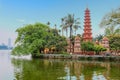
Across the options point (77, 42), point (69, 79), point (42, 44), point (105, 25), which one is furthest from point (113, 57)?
point (69, 79)

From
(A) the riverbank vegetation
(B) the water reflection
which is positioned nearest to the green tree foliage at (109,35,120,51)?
(A) the riverbank vegetation

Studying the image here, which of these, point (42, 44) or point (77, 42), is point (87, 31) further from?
point (42, 44)

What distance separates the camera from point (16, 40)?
67062 millimetres

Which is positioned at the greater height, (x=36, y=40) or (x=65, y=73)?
(x=36, y=40)

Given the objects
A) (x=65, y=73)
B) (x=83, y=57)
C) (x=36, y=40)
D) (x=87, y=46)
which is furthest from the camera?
(x=36, y=40)

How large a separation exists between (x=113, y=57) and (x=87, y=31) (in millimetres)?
16876

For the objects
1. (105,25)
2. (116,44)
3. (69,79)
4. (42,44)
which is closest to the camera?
(69,79)

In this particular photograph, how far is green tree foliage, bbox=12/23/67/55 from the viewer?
212ft

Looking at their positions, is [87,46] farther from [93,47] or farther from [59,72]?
[59,72]

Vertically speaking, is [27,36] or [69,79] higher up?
[27,36]

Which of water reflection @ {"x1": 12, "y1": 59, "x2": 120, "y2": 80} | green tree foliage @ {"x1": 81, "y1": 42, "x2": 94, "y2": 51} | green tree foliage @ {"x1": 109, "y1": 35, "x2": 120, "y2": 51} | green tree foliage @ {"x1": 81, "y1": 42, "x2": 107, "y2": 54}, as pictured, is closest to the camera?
water reflection @ {"x1": 12, "y1": 59, "x2": 120, "y2": 80}

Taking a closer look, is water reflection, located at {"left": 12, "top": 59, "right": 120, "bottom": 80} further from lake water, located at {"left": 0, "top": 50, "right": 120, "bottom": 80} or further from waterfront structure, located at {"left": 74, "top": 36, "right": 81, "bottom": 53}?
waterfront structure, located at {"left": 74, "top": 36, "right": 81, "bottom": 53}

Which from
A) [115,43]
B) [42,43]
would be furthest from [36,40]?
[115,43]

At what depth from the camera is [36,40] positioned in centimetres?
6506
